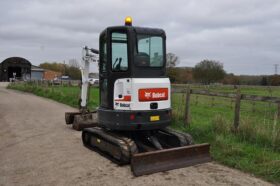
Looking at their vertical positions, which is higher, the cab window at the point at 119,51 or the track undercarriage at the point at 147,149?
the cab window at the point at 119,51

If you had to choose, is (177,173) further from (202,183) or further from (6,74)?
(6,74)

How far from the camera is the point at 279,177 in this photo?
6027mm

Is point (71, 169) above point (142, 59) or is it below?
below

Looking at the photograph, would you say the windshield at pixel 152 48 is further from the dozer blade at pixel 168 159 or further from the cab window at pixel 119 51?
the dozer blade at pixel 168 159

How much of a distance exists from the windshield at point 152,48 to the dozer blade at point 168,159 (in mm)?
1838

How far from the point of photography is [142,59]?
22.6 ft

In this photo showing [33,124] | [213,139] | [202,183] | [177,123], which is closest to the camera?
[202,183]

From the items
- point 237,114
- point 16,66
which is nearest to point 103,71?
point 237,114

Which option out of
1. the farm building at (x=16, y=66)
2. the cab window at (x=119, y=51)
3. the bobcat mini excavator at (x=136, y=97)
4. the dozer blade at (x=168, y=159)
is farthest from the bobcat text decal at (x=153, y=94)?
the farm building at (x=16, y=66)

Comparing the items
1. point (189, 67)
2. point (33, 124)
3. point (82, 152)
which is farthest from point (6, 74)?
point (82, 152)

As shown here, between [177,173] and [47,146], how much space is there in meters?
3.84

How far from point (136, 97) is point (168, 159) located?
54.4 inches

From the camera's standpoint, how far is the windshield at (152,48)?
6.91 metres

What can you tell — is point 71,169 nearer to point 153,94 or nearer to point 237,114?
point 153,94
